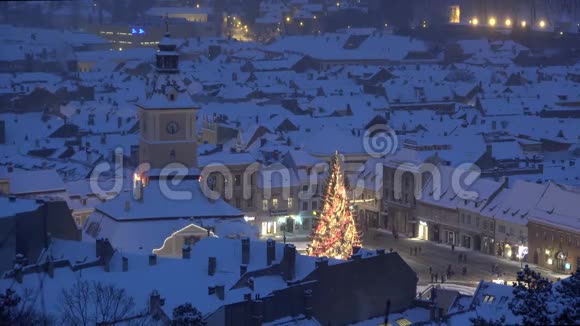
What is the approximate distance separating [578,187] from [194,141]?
27.5 feet

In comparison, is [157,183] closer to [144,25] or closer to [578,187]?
[578,187]

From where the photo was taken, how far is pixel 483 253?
31.0 m

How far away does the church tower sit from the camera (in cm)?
2889

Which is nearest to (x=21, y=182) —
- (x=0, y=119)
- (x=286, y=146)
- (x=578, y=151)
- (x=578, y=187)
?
(x=286, y=146)

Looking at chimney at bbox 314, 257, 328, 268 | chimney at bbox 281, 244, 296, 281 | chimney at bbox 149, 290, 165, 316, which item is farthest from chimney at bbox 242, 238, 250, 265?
chimney at bbox 149, 290, 165, 316

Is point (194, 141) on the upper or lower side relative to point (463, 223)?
upper

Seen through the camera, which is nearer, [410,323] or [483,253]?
[410,323]

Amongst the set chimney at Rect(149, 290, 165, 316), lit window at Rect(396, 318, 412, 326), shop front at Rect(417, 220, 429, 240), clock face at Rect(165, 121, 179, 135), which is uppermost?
clock face at Rect(165, 121, 179, 135)

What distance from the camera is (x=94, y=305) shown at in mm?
17344

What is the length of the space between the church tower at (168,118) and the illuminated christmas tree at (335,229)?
14.1ft

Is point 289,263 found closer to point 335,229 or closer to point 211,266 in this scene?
point 211,266

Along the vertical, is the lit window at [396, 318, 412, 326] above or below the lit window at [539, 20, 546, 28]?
below
